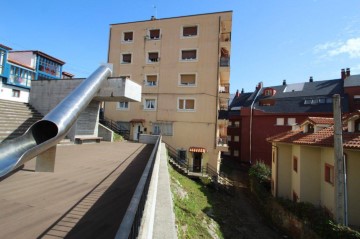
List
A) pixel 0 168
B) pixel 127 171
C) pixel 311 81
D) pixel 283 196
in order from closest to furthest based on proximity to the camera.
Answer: pixel 0 168 < pixel 127 171 < pixel 283 196 < pixel 311 81

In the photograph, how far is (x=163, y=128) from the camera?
1053 inches

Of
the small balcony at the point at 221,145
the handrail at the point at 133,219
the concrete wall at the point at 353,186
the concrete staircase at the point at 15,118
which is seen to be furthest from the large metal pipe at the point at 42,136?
the small balcony at the point at 221,145

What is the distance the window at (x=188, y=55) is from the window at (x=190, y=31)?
6.50 feet

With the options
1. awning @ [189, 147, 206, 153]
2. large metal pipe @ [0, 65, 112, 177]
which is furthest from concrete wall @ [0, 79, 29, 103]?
large metal pipe @ [0, 65, 112, 177]

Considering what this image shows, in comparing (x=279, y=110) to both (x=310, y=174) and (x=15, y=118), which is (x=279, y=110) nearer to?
(x=310, y=174)

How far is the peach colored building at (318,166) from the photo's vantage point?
424 inches

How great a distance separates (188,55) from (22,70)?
22053 millimetres

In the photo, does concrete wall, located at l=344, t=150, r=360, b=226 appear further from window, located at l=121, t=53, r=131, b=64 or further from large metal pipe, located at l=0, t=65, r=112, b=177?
window, located at l=121, t=53, r=131, b=64

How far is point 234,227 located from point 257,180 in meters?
10.1

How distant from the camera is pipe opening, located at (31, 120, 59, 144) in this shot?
7.08 metres

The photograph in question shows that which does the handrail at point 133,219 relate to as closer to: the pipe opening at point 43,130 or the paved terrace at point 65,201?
the paved terrace at point 65,201

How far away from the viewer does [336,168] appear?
980 centimetres

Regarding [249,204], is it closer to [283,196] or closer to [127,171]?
[283,196]

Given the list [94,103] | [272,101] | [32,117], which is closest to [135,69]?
[94,103]
